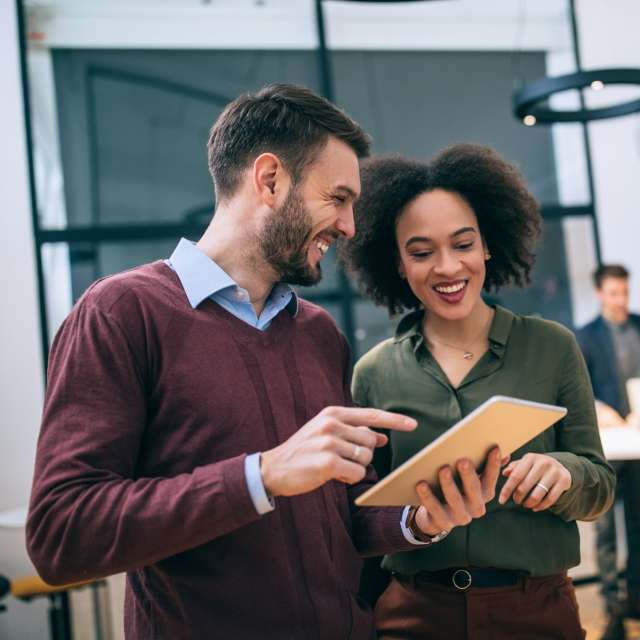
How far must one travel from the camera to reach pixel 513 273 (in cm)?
193

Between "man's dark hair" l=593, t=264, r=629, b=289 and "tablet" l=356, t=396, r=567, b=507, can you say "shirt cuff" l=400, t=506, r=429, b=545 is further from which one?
"man's dark hair" l=593, t=264, r=629, b=289

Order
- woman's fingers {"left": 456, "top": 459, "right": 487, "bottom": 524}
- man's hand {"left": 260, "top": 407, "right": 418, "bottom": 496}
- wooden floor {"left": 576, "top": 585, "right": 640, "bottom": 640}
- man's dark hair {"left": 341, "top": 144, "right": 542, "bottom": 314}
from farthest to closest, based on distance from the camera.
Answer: wooden floor {"left": 576, "top": 585, "right": 640, "bottom": 640} < man's dark hair {"left": 341, "top": 144, "right": 542, "bottom": 314} < woman's fingers {"left": 456, "top": 459, "right": 487, "bottom": 524} < man's hand {"left": 260, "top": 407, "right": 418, "bottom": 496}

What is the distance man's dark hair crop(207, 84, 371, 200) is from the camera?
1.40m

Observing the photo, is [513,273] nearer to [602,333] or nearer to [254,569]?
[254,569]

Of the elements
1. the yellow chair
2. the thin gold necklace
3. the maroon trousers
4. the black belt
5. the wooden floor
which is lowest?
the wooden floor

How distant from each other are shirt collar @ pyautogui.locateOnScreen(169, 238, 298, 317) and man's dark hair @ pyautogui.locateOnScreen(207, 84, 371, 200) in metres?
0.14

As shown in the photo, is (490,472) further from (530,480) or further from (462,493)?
(530,480)

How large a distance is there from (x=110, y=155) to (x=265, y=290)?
3.67 metres

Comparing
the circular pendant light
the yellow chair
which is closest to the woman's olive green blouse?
the yellow chair

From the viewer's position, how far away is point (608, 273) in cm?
427

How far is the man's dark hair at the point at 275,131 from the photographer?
140 cm

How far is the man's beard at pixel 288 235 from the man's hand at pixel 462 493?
482mm

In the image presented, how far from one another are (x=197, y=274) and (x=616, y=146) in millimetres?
4997

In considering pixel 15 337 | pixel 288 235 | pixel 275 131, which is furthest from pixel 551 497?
pixel 15 337
